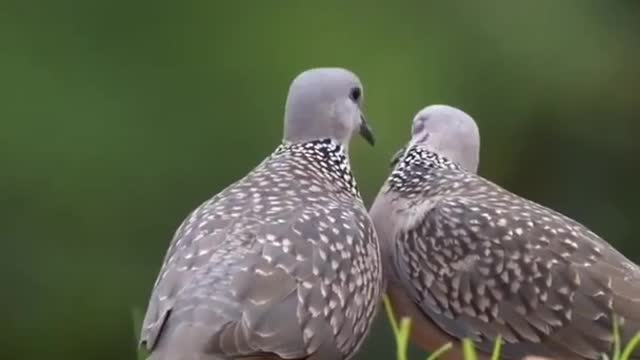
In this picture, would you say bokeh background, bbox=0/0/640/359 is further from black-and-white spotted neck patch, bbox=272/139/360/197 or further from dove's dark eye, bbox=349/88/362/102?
black-and-white spotted neck patch, bbox=272/139/360/197

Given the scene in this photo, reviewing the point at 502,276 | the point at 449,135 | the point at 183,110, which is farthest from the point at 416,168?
the point at 183,110

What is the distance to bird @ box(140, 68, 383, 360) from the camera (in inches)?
149

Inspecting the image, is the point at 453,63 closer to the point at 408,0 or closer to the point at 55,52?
the point at 408,0

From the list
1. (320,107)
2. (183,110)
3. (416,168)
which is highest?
(320,107)

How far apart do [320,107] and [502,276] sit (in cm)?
71

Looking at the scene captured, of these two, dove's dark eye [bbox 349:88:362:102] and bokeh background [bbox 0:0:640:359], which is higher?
dove's dark eye [bbox 349:88:362:102]

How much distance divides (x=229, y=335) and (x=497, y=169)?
324cm

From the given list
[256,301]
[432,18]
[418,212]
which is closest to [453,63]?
[432,18]

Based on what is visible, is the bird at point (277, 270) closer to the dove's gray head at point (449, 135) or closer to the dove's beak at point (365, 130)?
the dove's beak at point (365, 130)

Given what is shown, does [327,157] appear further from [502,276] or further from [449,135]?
[502,276]

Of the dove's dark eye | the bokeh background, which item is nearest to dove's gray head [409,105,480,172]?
the dove's dark eye

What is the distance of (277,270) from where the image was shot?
398cm

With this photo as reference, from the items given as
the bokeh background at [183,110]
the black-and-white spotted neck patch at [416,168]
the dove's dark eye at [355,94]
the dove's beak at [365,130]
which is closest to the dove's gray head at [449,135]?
the black-and-white spotted neck patch at [416,168]

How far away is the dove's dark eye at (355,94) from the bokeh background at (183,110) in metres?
1.23
